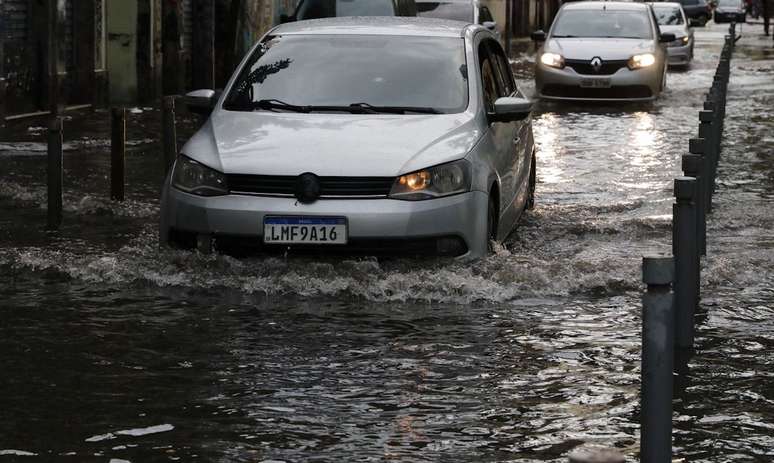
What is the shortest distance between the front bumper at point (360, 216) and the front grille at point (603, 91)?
625 inches

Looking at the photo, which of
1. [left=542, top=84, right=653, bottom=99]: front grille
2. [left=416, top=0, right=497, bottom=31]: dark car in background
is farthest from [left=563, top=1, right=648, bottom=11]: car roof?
[left=542, top=84, right=653, bottom=99]: front grille

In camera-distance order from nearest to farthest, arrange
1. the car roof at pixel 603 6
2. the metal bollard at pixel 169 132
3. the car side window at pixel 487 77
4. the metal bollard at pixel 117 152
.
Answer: the car side window at pixel 487 77, the metal bollard at pixel 117 152, the metal bollard at pixel 169 132, the car roof at pixel 603 6

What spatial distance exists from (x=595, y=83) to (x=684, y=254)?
686 inches

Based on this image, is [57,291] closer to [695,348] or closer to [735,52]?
[695,348]

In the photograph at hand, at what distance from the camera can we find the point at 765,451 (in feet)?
20.1

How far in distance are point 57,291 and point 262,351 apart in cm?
202

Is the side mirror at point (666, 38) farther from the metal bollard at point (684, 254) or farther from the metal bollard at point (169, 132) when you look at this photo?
the metal bollard at point (684, 254)

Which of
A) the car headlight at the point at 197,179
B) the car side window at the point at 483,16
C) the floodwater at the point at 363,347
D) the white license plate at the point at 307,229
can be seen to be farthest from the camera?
the car side window at the point at 483,16

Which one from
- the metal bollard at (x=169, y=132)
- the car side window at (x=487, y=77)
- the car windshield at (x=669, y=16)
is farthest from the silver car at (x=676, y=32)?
the car side window at (x=487, y=77)

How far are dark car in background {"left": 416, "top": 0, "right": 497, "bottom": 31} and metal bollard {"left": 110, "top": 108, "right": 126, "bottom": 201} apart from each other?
1452 centimetres

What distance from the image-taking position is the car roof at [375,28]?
11320mm

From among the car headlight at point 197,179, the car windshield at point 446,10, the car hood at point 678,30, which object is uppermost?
the car headlight at point 197,179

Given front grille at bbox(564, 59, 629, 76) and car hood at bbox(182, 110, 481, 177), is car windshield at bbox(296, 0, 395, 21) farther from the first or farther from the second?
car hood at bbox(182, 110, 481, 177)

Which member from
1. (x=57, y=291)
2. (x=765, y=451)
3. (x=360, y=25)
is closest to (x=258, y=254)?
(x=57, y=291)
